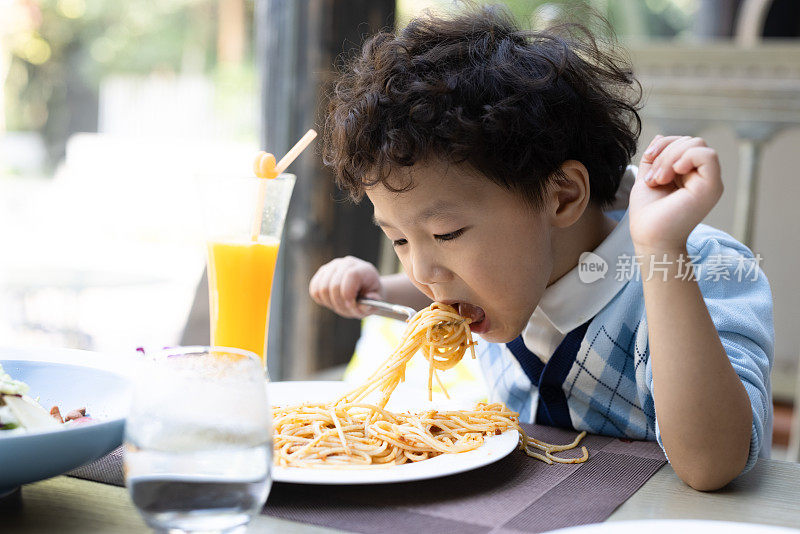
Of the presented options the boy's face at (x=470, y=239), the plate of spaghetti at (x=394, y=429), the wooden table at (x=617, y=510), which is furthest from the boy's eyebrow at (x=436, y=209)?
the wooden table at (x=617, y=510)

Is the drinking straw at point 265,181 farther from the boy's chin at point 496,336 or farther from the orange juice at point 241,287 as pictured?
the boy's chin at point 496,336

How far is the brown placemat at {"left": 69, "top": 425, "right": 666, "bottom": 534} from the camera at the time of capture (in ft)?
2.83

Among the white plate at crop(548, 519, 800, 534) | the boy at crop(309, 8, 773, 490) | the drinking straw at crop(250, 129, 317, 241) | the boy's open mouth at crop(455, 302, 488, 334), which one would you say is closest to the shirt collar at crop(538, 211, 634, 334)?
the boy at crop(309, 8, 773, 490)

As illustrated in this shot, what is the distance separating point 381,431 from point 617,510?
32 cm

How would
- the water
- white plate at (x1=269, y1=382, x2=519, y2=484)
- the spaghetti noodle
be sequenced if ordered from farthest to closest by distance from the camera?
the spaghetti noodle, white plate at (x1=269, y1=382, x2=519, y2=484), the water

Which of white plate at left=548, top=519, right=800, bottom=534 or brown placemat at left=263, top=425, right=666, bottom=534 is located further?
brown placemat at left=263, top=425, right=666, bottom=534

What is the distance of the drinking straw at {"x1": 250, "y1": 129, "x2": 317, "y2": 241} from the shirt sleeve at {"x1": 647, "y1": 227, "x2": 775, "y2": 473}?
0.64m

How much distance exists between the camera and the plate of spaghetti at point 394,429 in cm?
96

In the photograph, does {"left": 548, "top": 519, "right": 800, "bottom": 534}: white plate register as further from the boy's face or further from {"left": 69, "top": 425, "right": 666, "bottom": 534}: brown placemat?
the boy's face

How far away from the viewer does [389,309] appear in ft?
5.09

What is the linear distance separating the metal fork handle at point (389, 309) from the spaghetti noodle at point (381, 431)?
0.36 feet

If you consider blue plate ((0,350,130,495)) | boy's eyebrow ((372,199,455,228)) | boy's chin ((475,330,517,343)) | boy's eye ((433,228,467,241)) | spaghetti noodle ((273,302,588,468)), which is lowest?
spaghetti noodle ((273,302,588,468))

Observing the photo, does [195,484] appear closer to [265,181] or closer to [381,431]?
[381,431]

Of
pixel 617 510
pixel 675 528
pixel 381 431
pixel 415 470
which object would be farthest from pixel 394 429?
pixel 675 528
